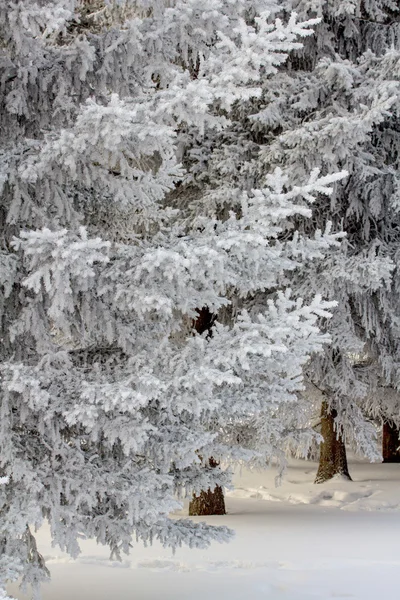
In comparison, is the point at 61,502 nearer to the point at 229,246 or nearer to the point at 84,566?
the point at 229,246

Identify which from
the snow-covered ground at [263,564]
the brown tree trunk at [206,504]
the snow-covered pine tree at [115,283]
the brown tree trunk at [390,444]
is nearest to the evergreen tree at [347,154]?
the snow-covered ground at [263,564]

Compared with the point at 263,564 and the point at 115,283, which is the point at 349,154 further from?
the point at 263,564

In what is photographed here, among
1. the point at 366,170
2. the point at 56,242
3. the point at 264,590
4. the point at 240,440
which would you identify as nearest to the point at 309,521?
the point at 240,440

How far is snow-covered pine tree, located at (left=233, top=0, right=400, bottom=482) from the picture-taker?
6734mm

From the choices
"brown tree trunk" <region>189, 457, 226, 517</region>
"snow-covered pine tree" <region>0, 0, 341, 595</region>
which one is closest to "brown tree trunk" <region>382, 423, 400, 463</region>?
"brown tree trunk" <region>189, 457, 226, 517</region>

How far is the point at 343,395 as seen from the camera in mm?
8273

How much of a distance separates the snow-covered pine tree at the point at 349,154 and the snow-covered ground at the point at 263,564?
1136 millimetres

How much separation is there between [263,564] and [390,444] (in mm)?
10224

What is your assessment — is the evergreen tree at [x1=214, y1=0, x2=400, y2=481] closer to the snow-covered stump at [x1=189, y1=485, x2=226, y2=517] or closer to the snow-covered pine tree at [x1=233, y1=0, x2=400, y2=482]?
the snow-covered pine tree at [x1=233, y1=0, x2=400, y2=482]

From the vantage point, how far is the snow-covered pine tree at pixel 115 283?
3984 millimetres

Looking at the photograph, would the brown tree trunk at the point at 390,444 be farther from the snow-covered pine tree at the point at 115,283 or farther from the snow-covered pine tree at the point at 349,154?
the snow-covered pine tree at the point at 115,283

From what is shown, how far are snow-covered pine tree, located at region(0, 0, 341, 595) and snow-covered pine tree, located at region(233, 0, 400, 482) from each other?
89.3 inches

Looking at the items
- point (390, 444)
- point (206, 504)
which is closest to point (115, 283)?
point (206, 504)

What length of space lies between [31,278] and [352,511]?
24.3 feet
